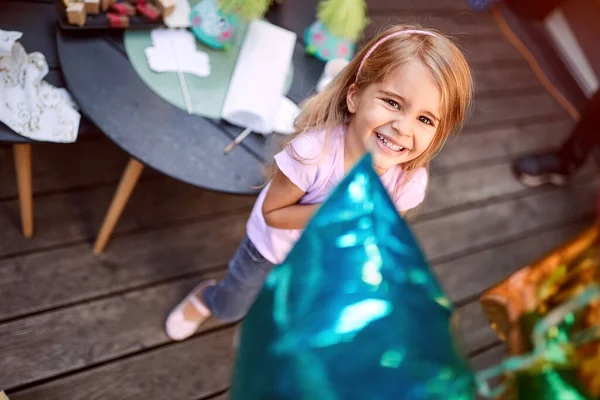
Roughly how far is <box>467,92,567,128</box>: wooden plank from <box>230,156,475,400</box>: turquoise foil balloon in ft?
6.00

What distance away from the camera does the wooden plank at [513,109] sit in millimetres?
2311

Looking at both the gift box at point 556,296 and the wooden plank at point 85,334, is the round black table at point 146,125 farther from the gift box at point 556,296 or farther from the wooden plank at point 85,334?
the gift box at point 556,296

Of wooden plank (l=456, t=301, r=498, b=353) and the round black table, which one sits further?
wooden plank (l=456, t=301, r=498, b=353)

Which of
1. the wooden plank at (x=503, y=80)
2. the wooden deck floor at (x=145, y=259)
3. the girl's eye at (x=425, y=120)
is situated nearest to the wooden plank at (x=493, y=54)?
the wooden plank at (x=503, y=80)

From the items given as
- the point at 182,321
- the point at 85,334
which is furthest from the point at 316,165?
the point at 85,334

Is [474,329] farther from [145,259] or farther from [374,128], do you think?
[374,128]

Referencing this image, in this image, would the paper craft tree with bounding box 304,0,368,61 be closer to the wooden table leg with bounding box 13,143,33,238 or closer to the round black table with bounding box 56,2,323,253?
the round black table with bounding box 56,2,323,253

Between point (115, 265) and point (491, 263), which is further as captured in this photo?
point (491, 263)

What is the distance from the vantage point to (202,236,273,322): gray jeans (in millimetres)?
1178

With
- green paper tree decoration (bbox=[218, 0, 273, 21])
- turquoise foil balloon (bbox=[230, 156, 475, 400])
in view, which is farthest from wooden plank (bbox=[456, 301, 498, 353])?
turquoise foil balloon (bbox=[230, 156, 475, 400])

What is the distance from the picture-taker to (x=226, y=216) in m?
1.71

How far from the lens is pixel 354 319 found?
44 cm

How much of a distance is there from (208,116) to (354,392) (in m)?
0.98

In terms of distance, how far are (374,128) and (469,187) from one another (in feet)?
4.44
